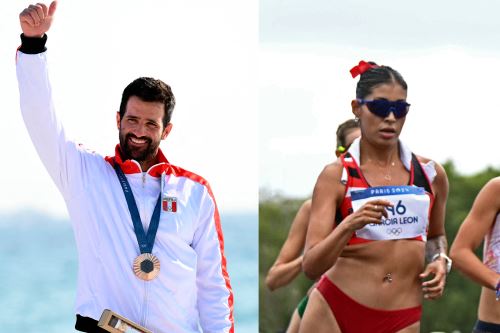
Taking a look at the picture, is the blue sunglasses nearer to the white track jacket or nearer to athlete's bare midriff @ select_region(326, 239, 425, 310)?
athlete's bare midriff @ select_region(326, 239, 425, 310)

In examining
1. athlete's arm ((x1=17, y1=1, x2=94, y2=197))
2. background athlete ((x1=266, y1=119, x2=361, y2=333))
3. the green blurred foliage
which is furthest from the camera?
the green blurred foliage

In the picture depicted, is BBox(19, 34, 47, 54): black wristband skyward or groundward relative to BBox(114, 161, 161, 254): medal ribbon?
skyward

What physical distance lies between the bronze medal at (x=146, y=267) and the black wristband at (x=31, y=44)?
0.83 metres

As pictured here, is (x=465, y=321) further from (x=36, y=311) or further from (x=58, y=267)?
(x=58, y=267)

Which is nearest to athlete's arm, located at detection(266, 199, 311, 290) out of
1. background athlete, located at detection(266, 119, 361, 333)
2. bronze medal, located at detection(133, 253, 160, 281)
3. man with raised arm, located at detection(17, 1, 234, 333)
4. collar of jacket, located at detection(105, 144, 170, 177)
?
background athlete, located at detection(266, 119, 361, 333)

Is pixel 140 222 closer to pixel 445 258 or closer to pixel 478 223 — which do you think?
pixel 445 258

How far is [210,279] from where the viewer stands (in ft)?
15.5

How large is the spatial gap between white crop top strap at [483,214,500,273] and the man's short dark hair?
1763 millimetres

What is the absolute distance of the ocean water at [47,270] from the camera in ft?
102

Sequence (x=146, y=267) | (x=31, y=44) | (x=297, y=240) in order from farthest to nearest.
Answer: (x=297, y=240) < (x=146, y=267) < (x=31, y=44)

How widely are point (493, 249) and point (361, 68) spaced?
1041 mm

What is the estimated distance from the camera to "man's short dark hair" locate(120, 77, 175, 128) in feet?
15.3

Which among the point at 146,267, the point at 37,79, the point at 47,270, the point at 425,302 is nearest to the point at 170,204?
the point at 146,267

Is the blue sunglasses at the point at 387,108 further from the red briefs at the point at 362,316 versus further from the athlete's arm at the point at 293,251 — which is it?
the athlete's arm at the point at 293,251
